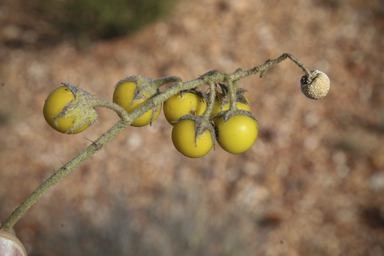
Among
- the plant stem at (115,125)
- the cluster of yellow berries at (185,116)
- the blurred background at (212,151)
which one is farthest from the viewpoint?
the blurred background at (212,151)

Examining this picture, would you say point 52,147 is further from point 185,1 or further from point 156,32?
point 185,1

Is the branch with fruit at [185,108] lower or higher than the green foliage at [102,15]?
lower

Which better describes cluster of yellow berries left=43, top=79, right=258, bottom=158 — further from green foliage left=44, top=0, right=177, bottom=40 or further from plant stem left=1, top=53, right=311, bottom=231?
green foliage left=44, top=0, right=177, bottom=40

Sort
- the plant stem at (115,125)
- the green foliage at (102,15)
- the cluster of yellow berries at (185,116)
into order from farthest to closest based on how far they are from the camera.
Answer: the green foliage at (102,15), the cluster of yellow berries at (185,116), the plant stem at (115,125)

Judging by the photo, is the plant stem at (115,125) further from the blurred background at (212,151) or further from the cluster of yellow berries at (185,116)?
the blurred background at (212,151)

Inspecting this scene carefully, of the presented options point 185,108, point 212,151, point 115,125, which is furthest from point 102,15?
point 115,125

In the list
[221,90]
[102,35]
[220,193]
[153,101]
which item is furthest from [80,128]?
[102,35]

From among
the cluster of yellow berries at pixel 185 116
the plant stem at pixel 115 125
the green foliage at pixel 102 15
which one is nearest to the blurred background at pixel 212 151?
the green foliage at pixel 102 15
